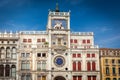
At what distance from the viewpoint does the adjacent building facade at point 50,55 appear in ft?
306

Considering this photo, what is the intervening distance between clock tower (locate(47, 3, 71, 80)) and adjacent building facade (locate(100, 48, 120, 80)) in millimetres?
12329

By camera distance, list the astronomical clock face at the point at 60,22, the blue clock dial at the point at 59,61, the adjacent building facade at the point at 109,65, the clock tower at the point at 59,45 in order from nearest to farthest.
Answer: the clock tower at the point at 59,45
the blue clock dial at the point at 59,61
the adjacent building facade at the point at 109,65
the astronomical clock face at the point at 60,22

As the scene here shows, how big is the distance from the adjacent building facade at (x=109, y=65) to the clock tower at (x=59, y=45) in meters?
12.3

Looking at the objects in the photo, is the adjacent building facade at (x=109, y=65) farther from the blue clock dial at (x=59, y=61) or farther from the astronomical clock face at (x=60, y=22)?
the astronomical clock face at (x=60, y=22)

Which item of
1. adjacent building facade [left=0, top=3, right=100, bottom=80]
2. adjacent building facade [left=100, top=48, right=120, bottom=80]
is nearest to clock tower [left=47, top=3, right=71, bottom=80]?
adjacent building facade [left=0, top=3, right=100, bottom=80]

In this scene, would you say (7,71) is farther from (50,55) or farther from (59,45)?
(59,45)

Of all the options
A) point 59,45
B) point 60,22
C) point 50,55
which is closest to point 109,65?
point 59,45

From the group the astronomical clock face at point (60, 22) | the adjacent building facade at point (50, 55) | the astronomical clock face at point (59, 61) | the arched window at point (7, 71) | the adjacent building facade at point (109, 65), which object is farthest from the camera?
the astronomical clock face at point (60, 22)

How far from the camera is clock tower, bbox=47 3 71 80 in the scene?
94.0m

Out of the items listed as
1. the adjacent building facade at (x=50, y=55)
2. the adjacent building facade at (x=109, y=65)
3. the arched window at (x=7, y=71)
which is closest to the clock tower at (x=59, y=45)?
the adjacent building facade at (x=50, y=55)

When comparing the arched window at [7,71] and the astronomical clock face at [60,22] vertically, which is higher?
the astronomical clock face at [60,22]

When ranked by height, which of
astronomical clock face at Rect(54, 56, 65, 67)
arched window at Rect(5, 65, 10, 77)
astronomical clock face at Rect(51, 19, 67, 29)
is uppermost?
astronomical clock face at Rect(51, 19, 67, 29)

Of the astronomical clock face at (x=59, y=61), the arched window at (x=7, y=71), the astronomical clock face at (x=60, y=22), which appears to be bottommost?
the arched window at (x=7, y=71)

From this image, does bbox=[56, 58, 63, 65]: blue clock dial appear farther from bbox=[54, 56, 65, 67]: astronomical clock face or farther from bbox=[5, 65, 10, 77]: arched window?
bbox=[5, 65, 10, 77]: arched window
